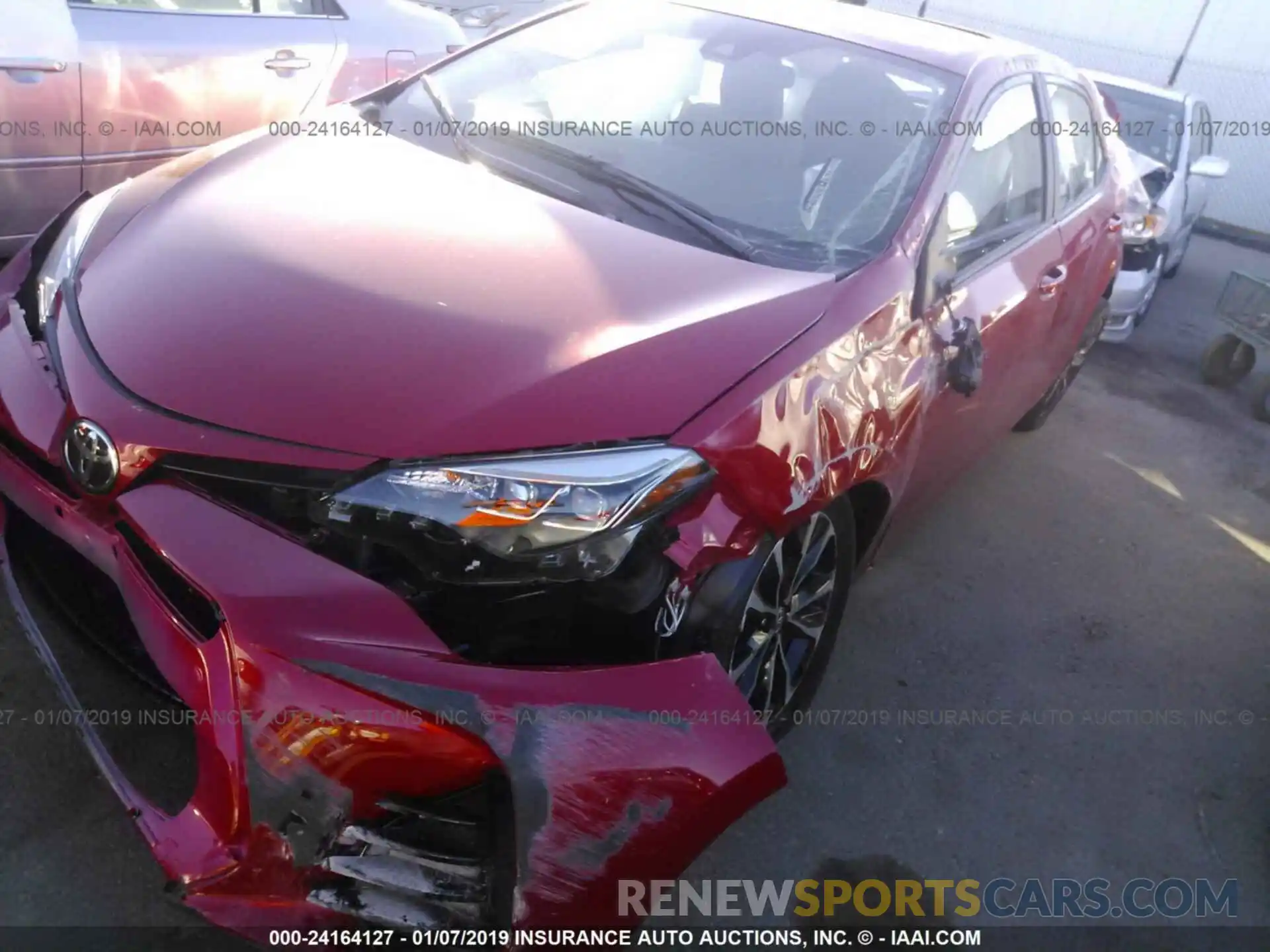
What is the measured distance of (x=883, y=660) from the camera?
318 centimetres

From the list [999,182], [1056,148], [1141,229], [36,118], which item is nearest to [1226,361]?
[1141,229]

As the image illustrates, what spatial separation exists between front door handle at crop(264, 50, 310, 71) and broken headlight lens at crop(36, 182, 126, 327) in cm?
168

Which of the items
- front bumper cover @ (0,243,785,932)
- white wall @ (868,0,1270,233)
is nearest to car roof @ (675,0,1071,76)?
front bumper cover @ (0,243,785,932)

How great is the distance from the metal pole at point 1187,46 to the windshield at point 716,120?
1088 centimetres

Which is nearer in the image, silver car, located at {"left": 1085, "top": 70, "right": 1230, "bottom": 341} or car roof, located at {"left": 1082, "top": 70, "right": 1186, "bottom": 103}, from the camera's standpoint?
silver car, located at {"left": 1085, "top": 70, "right": 1230, "bottom": 341}

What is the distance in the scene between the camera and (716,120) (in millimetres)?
2979

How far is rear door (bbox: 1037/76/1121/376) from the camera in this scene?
3.65 meters

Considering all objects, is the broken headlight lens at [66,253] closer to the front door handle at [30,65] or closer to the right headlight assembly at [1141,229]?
the front door handle at [30,65]

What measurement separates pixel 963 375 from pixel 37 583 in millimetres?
2147

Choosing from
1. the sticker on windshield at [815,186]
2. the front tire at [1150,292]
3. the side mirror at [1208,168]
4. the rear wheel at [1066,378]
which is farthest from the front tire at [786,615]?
the side mirror at [1208,168]

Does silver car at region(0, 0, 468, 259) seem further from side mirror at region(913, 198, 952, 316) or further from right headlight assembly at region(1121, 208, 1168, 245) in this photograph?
A: right headlight assembly at region(1121, 208, 1168, 245)

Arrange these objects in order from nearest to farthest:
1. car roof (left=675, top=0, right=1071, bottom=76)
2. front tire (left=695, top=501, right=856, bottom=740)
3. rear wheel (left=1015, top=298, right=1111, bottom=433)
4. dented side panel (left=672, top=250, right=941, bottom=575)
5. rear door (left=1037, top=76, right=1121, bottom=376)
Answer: dented side panel (left=672, top=250, right=941, bottom=575) → front tire (left=695, top=501, right=856, bottom=740) → car roof (left=675, top=0, right=1071, bottom=76) → rear door (left=1037, top=76, right=1121, bottom=376) → rear wheel (left=1015, top=298, right=1111, bottom=433)

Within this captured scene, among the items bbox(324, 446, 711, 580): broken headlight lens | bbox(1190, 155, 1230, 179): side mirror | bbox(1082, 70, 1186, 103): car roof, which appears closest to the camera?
bbox(324, 446, 711, 580): broken headlight lens

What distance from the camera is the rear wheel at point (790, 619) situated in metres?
2.23
